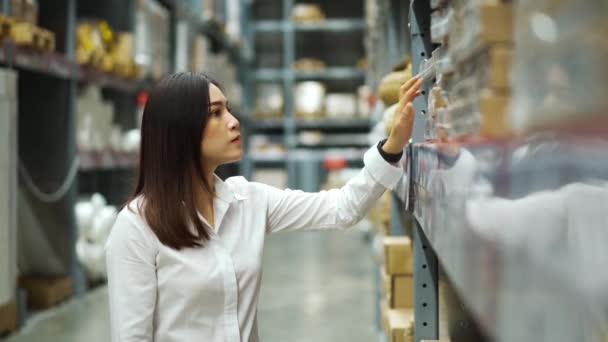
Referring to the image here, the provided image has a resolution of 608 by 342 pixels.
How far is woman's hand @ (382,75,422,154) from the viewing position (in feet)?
5.34

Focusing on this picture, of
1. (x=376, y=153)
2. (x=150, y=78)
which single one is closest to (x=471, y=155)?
(x=376, y=153)

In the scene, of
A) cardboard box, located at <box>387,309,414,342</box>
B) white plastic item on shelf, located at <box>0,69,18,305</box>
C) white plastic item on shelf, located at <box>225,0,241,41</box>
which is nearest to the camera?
cardboard box, located at <box>387,309,414,342</box>

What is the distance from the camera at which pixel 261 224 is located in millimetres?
1851

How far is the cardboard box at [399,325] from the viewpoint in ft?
7.15

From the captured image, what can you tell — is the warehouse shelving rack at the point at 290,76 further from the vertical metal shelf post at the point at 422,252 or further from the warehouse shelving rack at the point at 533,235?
the warehouse shelving rack at the point at 533,235

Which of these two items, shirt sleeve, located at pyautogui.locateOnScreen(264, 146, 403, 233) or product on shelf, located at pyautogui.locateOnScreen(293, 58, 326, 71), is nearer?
shirt sleeve, located at pyautogui.locateOnScreen(264, 146, 403, 233)

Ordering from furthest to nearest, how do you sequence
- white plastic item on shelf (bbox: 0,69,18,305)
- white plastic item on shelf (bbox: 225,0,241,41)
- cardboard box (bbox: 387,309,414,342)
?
white plastic item on shelf (bbox: 225,0,241,41) → white plastic item on shelf (bbox: 0,69,18,305) → cardboard box (bbox: 387,309,414,342)

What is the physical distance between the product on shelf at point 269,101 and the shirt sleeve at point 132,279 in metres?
10.2

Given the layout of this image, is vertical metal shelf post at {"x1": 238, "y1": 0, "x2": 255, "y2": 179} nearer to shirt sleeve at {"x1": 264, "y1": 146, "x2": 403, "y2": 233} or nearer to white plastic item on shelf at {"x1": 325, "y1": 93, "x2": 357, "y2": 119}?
white plastic item on shelf at {"x1": 325, "y1": 93, "x2": 357, "y2": 119}

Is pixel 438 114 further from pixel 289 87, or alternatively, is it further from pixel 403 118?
pixel 289 87

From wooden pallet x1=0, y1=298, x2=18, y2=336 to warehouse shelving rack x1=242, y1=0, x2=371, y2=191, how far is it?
7.60 meters

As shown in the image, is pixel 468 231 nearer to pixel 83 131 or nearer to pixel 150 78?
pixel 83 131

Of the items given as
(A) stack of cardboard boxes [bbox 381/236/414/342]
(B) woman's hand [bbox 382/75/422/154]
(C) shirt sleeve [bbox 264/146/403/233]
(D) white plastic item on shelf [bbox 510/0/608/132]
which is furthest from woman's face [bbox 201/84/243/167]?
(D) white plastic item on shelf [bbox 510/0/608/132]

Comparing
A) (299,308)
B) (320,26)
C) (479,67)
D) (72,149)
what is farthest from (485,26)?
(320,26)
